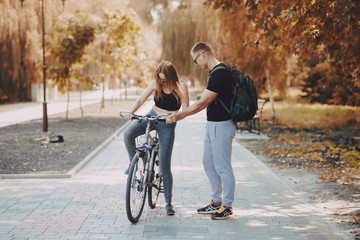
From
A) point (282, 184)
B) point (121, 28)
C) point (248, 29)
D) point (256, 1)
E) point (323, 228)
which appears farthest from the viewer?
point (121, 28)

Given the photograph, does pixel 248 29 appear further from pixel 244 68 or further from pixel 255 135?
pixel 255 135

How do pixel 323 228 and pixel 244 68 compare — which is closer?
pixel 323 228

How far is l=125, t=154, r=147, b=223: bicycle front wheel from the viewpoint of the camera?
5570mm

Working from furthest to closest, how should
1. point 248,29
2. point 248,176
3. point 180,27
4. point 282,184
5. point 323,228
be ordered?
point 180,27 → point 248,29 → point 248,176 → point 282,184 → point 323,228

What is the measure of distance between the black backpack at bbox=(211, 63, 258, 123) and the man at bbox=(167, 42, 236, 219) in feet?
→ 0.21

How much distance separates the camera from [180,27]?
33531 mm

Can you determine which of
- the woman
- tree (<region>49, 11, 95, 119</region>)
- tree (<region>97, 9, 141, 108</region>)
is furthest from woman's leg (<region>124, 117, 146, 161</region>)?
tree (<region>97, 9, 141, 108</region>)

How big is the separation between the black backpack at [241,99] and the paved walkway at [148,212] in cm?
125

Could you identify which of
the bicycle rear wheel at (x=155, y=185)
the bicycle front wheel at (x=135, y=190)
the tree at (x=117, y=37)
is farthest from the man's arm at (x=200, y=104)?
the tree at (x=117, y=37)

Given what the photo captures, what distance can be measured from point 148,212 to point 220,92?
1787 millimetres

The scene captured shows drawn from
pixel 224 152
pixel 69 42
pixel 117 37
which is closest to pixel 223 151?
pixel 224 152

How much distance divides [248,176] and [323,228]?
132 inches

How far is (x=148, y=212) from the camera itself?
6.38m

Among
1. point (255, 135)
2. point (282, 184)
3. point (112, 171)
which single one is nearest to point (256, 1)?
point (282, 184)
